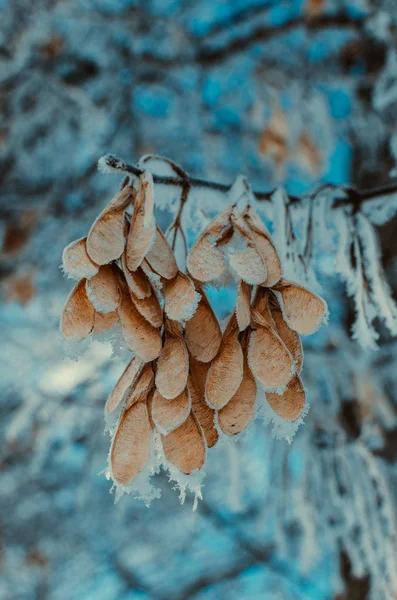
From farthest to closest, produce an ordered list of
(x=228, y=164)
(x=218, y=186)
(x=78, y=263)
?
1. (x=228, y=164)
2. (x=218, y=186)
3. (x=78, y=263)

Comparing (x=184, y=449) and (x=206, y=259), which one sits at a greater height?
(x=206, y=259)

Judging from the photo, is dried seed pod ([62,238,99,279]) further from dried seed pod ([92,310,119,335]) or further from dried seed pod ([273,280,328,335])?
dried seed pod ([273,280,328,335])

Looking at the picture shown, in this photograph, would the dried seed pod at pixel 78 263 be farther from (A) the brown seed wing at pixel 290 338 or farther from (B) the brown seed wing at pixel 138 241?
(A) the brown seed wing at pixel 290 338

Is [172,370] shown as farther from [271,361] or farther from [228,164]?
[228,164]

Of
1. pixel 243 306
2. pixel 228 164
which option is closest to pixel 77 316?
pixel 243 306

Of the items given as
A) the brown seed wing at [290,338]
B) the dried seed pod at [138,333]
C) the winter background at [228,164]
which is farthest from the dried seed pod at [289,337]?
the winter background at [228,164]

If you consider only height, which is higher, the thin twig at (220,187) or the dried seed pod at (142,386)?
the thin twig at (220,187)

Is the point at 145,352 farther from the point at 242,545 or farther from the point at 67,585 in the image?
the point at 67,585
